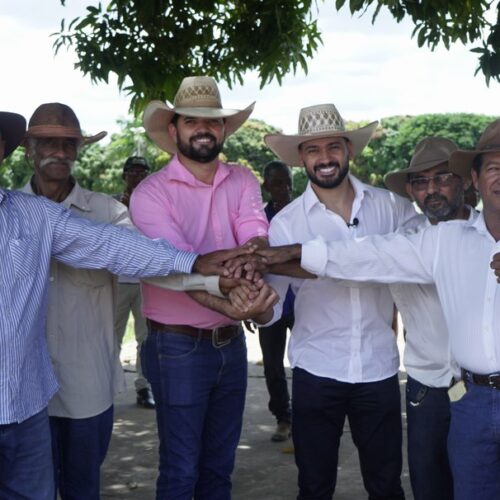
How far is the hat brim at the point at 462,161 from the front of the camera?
14.4 ft

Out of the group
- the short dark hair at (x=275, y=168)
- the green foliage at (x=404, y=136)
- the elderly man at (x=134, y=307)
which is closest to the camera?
the short dark hair at (x=275, y=168)

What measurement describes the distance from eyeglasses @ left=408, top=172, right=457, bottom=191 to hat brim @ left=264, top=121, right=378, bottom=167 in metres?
0.35

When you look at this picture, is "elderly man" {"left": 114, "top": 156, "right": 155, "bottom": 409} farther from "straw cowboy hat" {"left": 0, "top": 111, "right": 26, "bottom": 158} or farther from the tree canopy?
"straw cowboy hat" {"left": 0, "top": 111, "right": 26, "bottom": 158}

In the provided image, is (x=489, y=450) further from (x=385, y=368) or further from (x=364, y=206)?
(x=364, y=206)

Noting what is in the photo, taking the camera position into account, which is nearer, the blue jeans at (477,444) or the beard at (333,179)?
the blue jeans at (477,444)

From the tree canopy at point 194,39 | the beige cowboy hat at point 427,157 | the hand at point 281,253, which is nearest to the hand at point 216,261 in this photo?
the hand at point 281,253

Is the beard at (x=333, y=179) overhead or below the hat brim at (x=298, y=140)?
below

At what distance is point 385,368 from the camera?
4871 mm

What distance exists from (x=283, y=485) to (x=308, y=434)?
5.84ft

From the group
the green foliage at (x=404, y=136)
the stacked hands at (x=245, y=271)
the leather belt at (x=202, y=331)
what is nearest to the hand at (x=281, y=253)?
the stacked hands at (x=245, y=271)

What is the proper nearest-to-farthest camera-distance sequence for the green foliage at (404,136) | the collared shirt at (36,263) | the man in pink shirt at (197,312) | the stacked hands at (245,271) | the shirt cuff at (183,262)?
1. the collared shirt at (36,263)
2. the shirt cuff at (183,262)
3. the stacked hands at (245,271)
4. the man in pink shirt at (197,312)
5. the green foliage at (404,136)

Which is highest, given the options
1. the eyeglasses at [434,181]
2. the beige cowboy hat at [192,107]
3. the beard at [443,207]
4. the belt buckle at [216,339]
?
the beige cowboy hat at [192,107]

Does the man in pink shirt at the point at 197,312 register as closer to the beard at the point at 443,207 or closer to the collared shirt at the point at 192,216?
the collared shirt at the point at 192,216

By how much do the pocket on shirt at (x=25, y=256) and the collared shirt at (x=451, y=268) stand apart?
123cm
